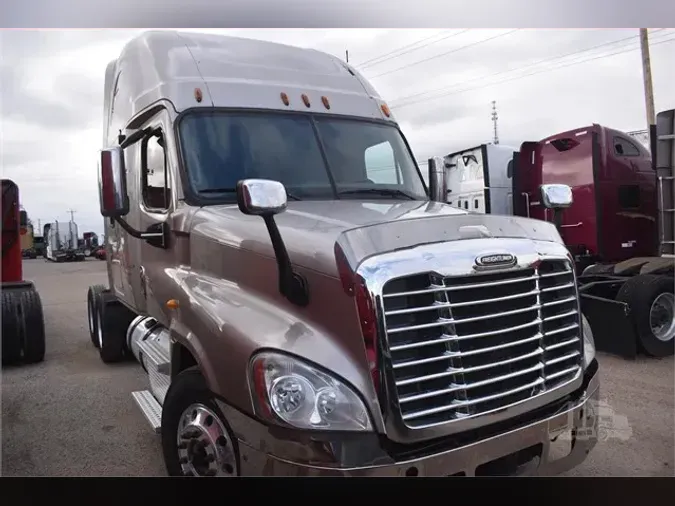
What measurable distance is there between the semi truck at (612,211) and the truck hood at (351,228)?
0.64 metres

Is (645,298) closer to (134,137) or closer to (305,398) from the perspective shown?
(305,398)

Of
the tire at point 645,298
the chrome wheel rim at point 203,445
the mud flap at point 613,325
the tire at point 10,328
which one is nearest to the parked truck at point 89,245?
the tire at point 10,328

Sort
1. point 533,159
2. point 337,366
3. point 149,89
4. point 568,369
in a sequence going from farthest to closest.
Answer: point 533,159 → point 149,89 → point 568,369 → point 337,366

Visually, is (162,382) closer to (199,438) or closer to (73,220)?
(199,438)

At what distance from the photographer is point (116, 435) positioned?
2.62 m

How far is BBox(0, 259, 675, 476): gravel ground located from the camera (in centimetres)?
253

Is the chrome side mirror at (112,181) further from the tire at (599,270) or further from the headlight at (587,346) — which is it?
the tire at (599,270)

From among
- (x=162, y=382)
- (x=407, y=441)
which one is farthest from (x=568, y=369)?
(x=162, y=382)

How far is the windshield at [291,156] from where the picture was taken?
113 inches

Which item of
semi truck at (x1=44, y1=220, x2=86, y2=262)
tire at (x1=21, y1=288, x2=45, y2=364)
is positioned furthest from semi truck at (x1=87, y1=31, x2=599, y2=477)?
tire at (x1=21, y1=288, x2=45, y2=364)

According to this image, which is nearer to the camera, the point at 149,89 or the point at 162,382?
the point at 162,382

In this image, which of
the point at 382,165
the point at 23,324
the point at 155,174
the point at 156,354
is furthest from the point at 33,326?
the point at 382,165
